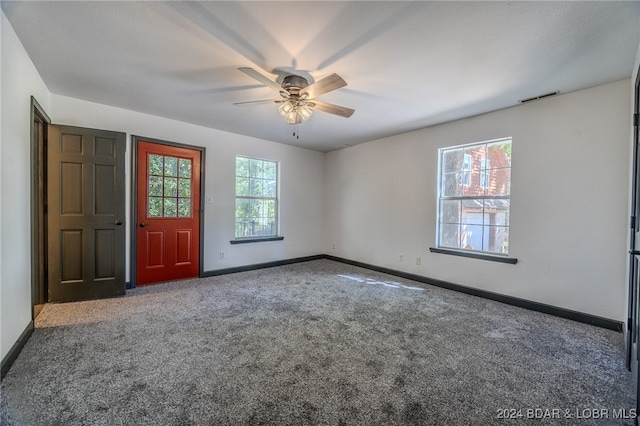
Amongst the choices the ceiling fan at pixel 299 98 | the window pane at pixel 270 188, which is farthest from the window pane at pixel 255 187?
the ceiling fan at pixel 299 98

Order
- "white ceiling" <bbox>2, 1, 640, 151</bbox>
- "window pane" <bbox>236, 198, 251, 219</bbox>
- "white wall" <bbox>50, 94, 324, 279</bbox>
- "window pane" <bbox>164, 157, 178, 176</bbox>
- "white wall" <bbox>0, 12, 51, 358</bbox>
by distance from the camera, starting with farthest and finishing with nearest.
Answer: "window pane" <bbox>236, 198, 251, 219</bbox> → "window pane" <bbox>164, 157, 178, 176</bbox> → "white wall" <bbox>50, 94, 324, 279</bbox> → "white wall" <bbox>0, 12, 51, 358</bbox> → "white ceiling" <bbox>2, 1, 640, 151</bbox>

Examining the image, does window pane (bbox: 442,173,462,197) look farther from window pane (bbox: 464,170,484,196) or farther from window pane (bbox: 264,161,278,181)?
window pane (bbox: 264,161,278,181)

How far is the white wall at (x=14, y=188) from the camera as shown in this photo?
191cm

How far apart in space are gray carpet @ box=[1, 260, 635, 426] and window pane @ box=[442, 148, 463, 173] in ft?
6.34

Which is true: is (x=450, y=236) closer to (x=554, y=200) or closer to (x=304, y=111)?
(x=554, y=200)

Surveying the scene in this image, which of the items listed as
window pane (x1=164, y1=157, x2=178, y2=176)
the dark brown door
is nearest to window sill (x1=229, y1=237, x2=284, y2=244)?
window pane (x1=164, y1=157, x2=178, y2=176)

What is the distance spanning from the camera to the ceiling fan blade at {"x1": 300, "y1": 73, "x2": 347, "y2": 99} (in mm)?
2216

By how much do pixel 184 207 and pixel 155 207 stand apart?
1.29ft

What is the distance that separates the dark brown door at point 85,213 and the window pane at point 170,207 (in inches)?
26.7

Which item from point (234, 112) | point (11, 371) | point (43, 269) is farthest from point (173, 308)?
point (234, 112)

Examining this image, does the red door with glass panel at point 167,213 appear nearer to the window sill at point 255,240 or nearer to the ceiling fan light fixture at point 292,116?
the window sill at point 255,240

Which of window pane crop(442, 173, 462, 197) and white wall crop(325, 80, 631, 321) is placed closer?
white wall crop(325, 80, 631, 321)

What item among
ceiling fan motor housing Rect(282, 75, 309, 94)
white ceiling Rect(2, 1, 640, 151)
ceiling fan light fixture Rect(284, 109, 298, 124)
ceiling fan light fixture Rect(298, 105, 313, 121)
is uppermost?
white ceiling Rect(2, 1, 640, 151)

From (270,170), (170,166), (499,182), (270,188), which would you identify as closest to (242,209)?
(270,188)
